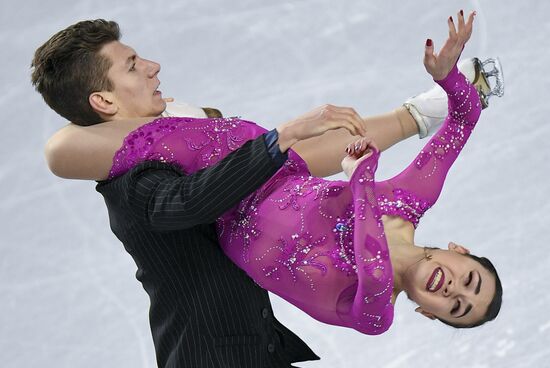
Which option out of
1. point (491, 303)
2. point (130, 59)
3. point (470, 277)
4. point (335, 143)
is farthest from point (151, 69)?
point (491, 303)

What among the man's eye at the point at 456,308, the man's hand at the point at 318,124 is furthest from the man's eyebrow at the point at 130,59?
the man's eye at the point at 456,308

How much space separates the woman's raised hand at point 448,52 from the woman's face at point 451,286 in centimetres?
54

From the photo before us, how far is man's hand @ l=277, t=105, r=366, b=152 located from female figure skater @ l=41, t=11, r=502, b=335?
384mm

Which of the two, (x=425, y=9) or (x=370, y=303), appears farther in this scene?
(x=425, y=9)

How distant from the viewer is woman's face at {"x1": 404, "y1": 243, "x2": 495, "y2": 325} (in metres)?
3.35

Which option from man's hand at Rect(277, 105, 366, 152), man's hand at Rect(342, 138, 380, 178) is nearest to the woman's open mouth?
man's hand at Rect(342, 138, 380, 178)

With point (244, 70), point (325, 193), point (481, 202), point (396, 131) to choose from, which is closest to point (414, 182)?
point (325, 193)

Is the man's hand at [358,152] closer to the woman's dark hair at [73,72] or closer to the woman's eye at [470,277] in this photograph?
the woman's eye at [470,277]

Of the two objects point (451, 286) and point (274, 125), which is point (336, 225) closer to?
point (451, 286)

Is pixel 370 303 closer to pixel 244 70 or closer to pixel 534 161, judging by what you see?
pixel 534 161

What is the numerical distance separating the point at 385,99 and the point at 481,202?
2.44 ft

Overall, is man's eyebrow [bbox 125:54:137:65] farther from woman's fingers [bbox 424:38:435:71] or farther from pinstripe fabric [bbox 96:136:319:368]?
woman's fingers [bbox 424:38:435:71]

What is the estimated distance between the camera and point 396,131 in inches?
159

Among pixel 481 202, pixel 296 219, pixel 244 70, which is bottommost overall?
pixel 481 202
